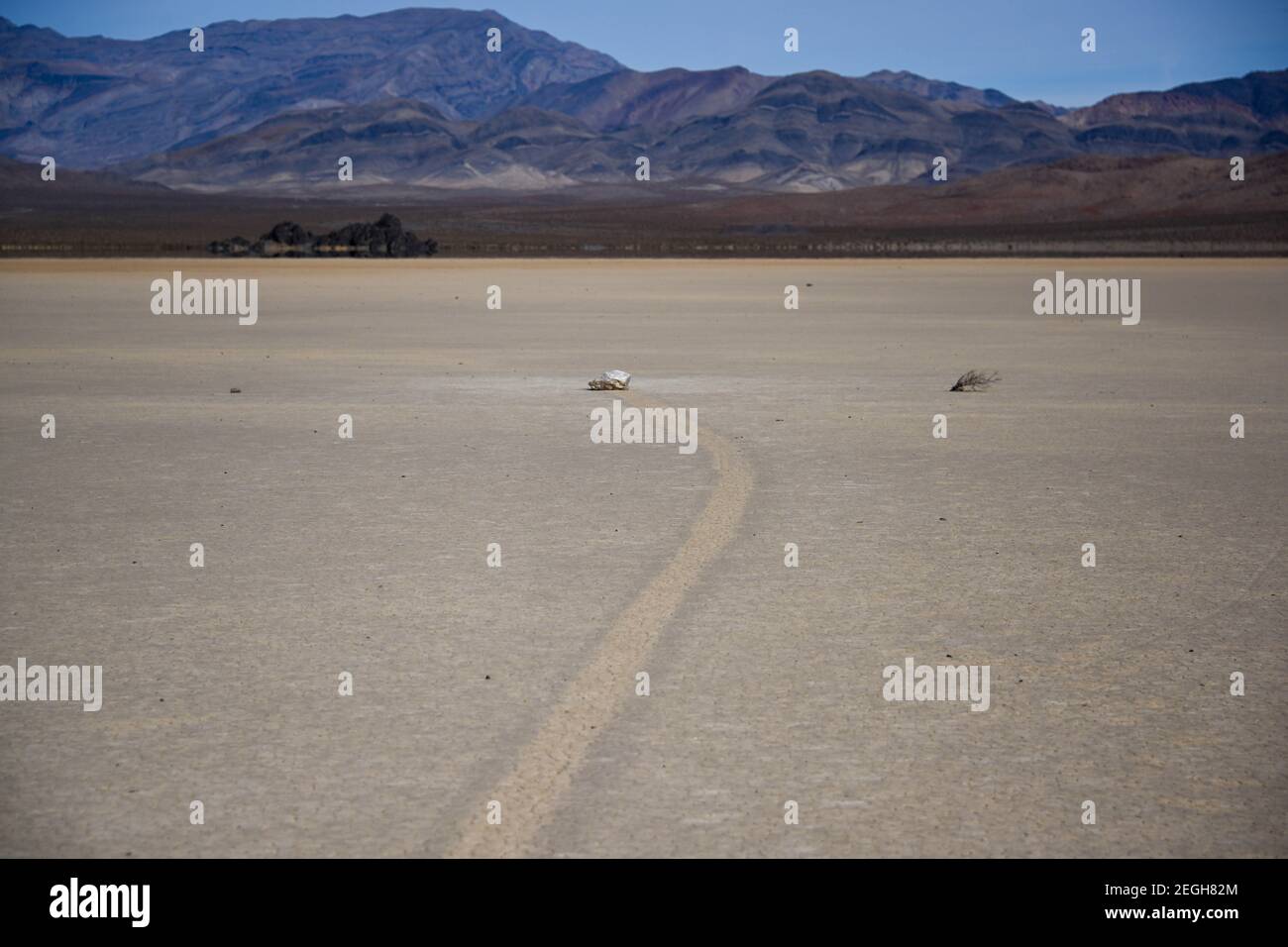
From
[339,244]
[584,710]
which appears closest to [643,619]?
[584,710]

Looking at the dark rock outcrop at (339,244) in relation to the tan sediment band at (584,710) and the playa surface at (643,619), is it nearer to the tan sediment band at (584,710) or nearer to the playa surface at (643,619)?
the playa surface at (643,619)

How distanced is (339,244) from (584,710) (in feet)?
256

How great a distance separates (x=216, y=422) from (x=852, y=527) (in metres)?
7.74

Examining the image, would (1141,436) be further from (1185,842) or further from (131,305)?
(131,305)

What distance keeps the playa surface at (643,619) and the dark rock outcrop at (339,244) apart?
5894cm

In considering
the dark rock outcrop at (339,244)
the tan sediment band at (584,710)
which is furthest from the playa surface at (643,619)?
the dark rock outcrop at (339,244)

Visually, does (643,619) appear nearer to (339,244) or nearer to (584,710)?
(584,710)

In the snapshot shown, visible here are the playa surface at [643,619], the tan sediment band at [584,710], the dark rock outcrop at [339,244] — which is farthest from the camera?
the dark rock outcrop at [339,244]

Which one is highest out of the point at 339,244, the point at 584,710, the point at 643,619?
the point at 339,244

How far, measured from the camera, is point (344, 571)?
841cm

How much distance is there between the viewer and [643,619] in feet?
24.1

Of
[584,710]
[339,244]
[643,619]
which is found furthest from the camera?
[339,244]

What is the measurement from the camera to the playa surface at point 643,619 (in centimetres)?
490
